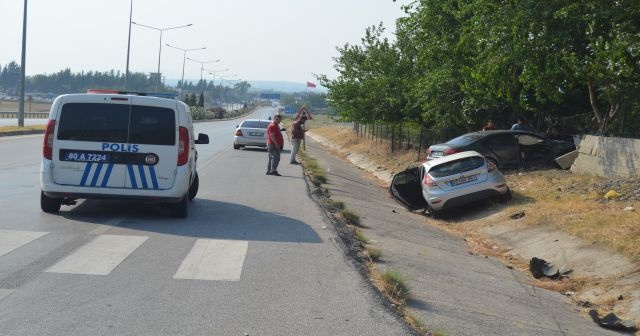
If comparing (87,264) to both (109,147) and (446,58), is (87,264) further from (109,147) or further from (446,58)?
(446,58)

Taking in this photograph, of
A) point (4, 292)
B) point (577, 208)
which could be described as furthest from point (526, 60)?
point (4, 292)


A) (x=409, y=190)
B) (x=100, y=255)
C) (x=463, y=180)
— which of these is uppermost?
(x=463, y=180)

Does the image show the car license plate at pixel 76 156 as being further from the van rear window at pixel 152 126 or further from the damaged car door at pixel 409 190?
the damaged car door at pixel 409 190

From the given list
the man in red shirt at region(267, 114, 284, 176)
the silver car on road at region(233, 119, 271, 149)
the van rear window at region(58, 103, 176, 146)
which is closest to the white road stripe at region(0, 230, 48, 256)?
the van rear window at region(58, 103, 176, 146)

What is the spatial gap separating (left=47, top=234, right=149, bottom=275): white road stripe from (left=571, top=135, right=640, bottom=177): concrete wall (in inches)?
425

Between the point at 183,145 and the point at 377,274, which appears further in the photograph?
the point at 183,145

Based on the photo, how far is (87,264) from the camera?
8180 millimetres

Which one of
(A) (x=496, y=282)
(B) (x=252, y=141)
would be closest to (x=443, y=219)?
(A) (x=496, y=282)

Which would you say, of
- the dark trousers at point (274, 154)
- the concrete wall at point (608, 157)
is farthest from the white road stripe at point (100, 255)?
the dark trousers at point (274, 154)

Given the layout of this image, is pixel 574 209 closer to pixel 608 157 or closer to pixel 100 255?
pixel 608 157

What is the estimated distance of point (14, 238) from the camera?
31.0 feet

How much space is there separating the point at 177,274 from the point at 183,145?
3.98 meters

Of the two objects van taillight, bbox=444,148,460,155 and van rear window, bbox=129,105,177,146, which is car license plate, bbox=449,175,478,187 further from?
van rear window, bbox=129,105,177,146

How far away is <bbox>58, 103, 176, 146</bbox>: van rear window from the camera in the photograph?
37.0 feet
